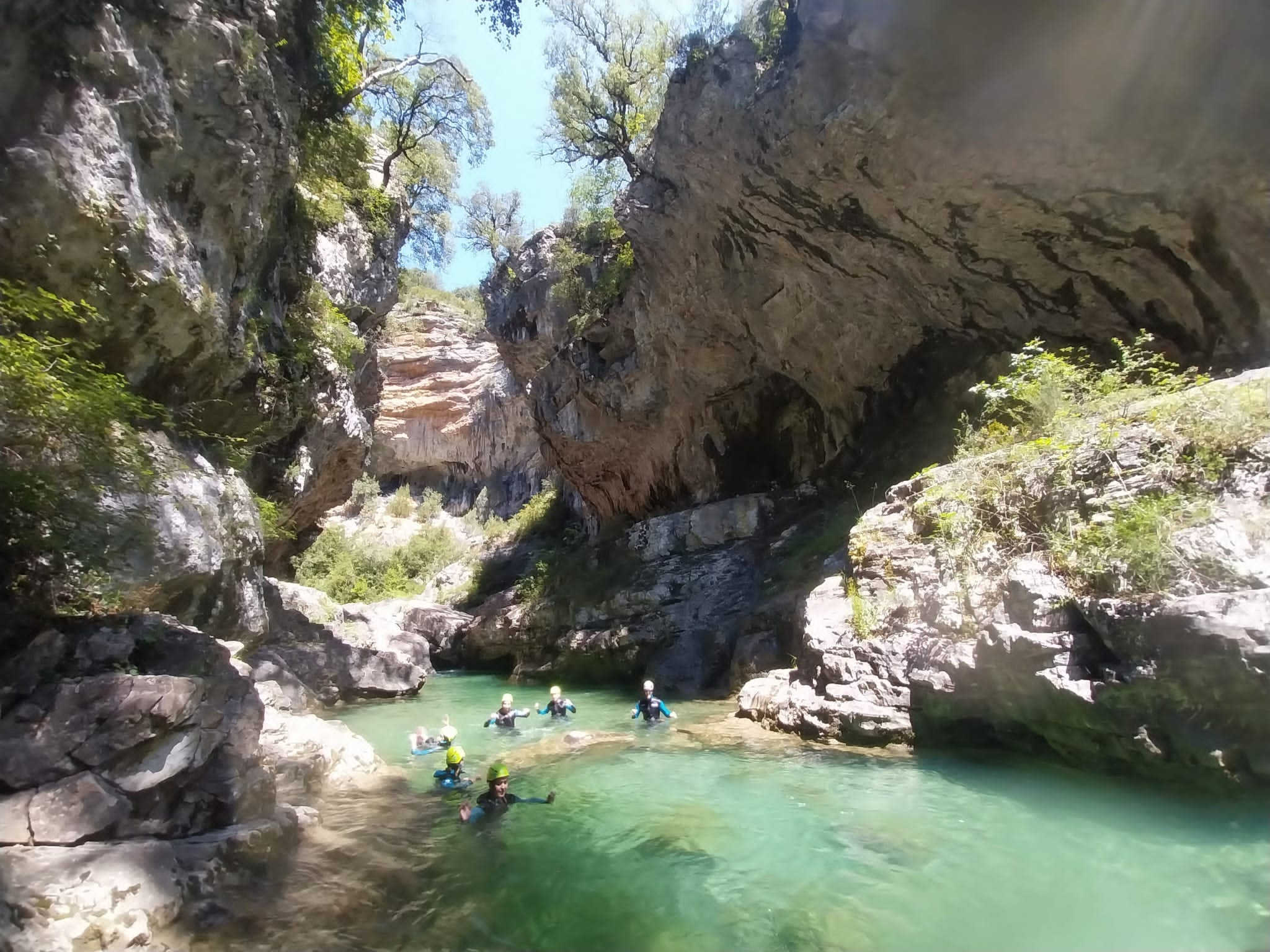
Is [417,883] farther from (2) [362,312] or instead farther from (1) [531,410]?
(1) [531,410]

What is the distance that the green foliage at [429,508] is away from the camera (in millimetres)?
33719

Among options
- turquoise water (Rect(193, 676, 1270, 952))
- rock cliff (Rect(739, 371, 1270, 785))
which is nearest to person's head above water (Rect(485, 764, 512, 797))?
turquoise water (Rect(193, 676, 1270, 952))

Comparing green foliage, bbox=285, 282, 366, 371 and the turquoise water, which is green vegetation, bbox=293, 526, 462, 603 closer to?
green foliage, bbox=285, 282, 366, 371

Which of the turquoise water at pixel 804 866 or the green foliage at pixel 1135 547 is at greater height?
the green foliage at pixel 1135 547

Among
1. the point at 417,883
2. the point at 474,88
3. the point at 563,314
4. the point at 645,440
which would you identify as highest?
the point at 474,88

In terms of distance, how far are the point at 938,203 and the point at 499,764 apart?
349 inches

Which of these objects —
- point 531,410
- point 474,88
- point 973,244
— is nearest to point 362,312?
point 474,88

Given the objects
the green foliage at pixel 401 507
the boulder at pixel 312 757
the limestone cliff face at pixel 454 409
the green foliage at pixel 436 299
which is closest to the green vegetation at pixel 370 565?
the green foliage at pixel 401 507

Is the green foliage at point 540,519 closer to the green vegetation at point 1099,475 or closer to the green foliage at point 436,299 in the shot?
the green foliage at point 436,299

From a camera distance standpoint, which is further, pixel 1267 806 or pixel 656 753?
pixel 656 753

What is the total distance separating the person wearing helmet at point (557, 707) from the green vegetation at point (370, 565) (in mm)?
15613

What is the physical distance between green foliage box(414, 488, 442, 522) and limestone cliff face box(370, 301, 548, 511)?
1733 mm

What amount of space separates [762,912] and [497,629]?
14262mm

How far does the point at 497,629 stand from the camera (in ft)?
57.2
